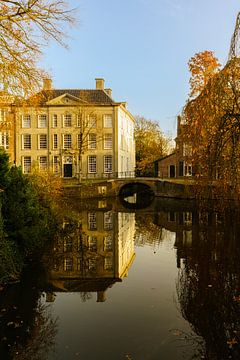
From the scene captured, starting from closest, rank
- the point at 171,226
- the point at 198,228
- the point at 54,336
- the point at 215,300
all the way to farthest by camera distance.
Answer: the point at 54,336 < the point at 215,300 < the point at 198,228 < the point at 171,226

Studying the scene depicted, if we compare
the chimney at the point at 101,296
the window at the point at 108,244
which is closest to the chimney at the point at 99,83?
the window at the point at 108,244

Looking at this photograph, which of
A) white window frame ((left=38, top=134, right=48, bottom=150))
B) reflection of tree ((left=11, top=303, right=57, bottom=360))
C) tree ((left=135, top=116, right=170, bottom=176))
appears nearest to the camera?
reflection of tree ((left=11, top=303, right=57, bottom=360))

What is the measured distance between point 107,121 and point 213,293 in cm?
3534

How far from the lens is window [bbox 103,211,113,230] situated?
1897cm

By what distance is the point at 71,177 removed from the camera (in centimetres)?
4138

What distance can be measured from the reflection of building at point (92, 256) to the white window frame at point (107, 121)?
23.7 metres

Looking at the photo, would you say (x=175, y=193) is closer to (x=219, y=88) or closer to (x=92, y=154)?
(x=92, y=154)

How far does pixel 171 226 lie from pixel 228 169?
13737mm

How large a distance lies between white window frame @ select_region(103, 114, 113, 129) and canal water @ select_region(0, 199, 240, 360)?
93.3 ft

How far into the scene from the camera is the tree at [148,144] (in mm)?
52844

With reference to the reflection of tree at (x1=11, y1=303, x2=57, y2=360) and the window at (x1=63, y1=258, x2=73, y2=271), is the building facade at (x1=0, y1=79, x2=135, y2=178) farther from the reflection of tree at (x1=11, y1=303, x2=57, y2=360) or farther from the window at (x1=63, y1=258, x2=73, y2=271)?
the reflection of tree at (x1=11, y1=303, x2=57, y2=360)

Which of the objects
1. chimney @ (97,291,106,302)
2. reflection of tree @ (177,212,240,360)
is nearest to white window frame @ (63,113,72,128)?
reflection of tree @ (177,212,240,360)

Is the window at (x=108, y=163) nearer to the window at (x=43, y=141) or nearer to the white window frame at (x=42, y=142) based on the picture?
the white window frame at (x=42, y=142)

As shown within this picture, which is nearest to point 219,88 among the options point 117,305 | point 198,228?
point 117,305
